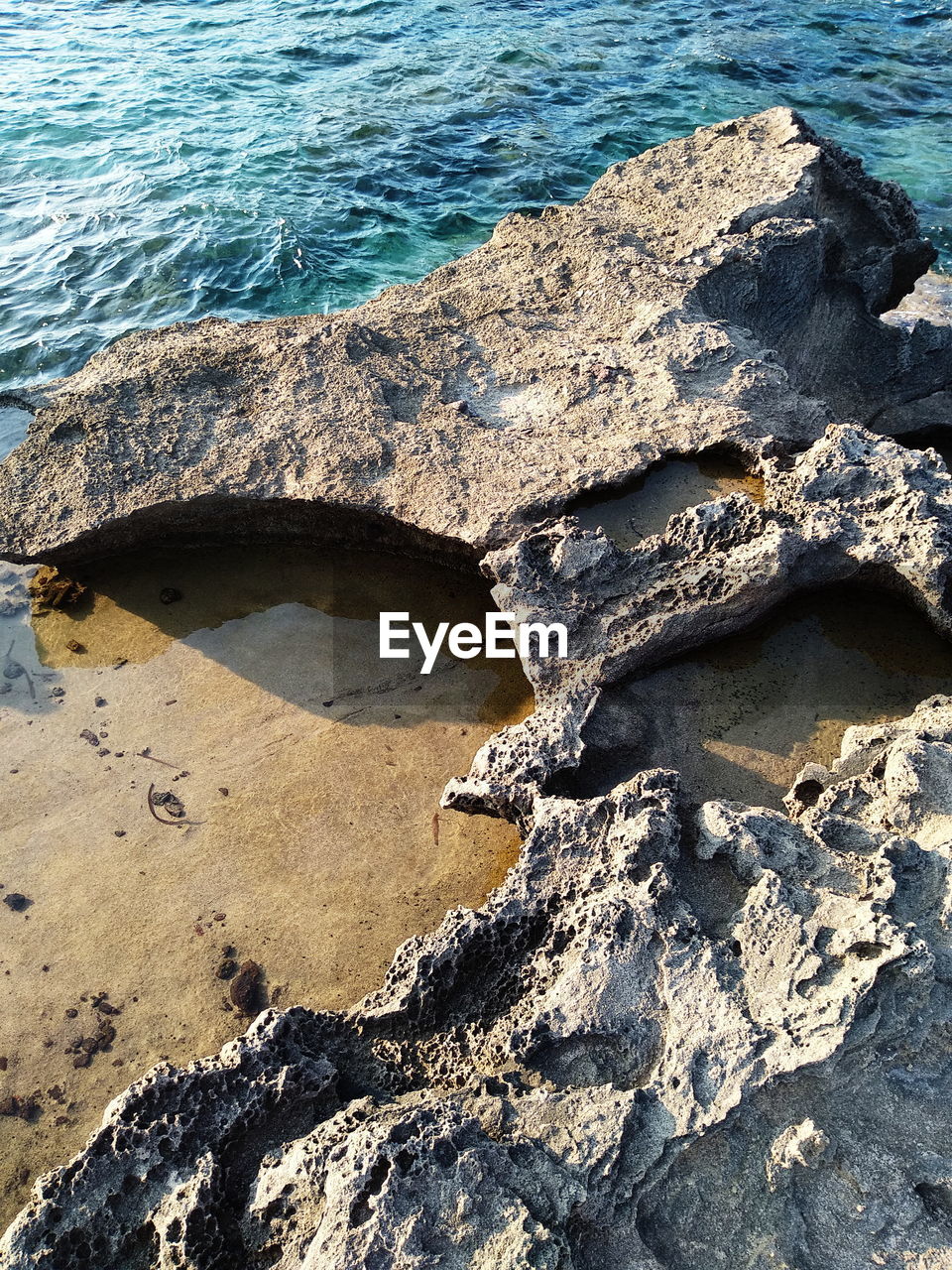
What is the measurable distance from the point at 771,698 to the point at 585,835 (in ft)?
3.53

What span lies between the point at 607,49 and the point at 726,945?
11.4 m

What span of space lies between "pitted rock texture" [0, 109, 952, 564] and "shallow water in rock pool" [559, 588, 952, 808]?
2.82 ft

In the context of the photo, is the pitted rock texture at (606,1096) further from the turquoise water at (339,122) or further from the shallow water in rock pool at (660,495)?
the turquoise water at (339,122)

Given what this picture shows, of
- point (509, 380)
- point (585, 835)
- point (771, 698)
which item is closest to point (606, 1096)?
point (585, 835)

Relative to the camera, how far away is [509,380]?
14.8ft

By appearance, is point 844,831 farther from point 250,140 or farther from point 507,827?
point 250,140

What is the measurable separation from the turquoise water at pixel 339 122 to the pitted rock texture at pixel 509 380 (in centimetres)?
253

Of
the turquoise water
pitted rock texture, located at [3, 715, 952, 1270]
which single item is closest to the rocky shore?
pitted rock texture, located at [3, 715, 952, 1270]

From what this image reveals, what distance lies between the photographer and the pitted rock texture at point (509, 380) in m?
4.02

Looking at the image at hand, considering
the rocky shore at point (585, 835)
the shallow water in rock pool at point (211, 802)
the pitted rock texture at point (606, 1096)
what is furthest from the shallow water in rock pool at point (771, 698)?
the shallow water in rock pool at point (211, 802)

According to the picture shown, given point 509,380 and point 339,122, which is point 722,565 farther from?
point 339,122

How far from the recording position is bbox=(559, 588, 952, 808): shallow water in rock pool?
10.4 ft

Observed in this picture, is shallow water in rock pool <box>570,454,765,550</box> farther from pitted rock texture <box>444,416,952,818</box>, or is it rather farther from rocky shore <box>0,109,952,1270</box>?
pitted rock texture <box>444,416,952,818</box>

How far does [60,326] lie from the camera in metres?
6.91
